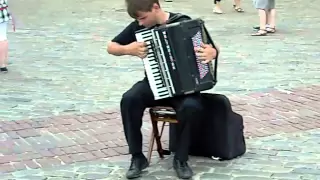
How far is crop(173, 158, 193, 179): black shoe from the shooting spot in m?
4.99

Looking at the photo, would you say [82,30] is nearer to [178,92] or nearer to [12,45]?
[12,45]

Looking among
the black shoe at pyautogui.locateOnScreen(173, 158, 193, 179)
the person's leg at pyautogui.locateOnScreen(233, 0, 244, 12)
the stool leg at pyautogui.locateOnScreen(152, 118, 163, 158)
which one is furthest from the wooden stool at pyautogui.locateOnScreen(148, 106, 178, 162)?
the person's leg at pyautogui.locateOnScreen(233, 0, 244, 12)

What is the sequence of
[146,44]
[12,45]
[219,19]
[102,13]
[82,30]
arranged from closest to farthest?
[146,44], [12,45], [82,30], [219,19], [102,13]

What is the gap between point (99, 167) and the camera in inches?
208

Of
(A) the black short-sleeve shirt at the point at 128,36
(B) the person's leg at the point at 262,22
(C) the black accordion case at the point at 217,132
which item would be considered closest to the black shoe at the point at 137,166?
(C) the black accordion case at the point at 217,132

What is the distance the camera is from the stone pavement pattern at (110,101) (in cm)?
531

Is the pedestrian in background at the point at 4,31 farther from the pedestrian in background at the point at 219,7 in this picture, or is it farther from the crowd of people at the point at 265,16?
the pedestrian in background at the point at 219,7

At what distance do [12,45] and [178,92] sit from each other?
273 inches

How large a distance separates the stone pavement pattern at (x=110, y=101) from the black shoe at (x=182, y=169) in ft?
0.26

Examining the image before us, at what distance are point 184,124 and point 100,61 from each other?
5069 mm

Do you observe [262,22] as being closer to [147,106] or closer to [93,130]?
[93,130]

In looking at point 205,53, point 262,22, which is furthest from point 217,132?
point 262,22

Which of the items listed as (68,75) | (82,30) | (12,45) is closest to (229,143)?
(68,75)

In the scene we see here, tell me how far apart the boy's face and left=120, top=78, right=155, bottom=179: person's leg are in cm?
49
